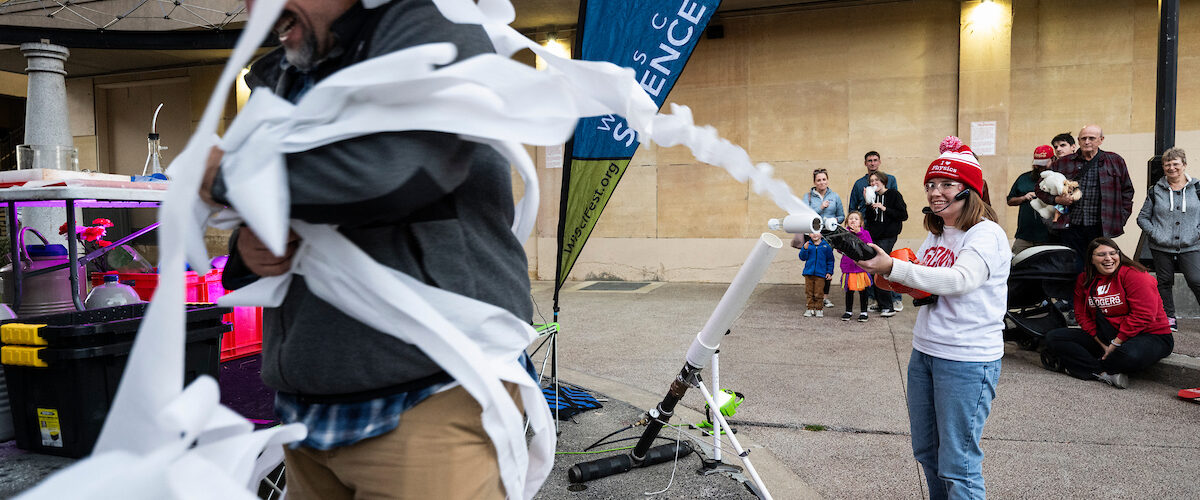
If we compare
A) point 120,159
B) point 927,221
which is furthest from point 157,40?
point 927,221

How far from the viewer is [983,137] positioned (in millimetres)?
10625

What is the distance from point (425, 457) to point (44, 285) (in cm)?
393

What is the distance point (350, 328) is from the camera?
1.26 metres

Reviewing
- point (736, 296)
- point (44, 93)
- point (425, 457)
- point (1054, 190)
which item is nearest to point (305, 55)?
point (425, 457)

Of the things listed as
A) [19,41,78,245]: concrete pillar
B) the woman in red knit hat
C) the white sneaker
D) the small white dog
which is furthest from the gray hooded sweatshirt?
[19,41,78,245]: concrete pillar

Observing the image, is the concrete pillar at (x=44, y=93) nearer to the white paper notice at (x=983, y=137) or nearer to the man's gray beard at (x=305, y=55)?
the man's gray beard at (x=305, y=55)

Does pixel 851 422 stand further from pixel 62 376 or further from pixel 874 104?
pixel 874 104

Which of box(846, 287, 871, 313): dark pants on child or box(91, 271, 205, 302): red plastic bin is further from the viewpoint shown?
box(846, 287, 871, 313): dark pants on child

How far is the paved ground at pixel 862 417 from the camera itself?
12.0ft

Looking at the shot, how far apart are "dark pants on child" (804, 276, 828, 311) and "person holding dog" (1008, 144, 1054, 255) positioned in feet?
6.45

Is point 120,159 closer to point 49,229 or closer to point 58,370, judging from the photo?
point 49,229

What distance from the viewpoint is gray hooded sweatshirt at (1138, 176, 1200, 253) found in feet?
23.5

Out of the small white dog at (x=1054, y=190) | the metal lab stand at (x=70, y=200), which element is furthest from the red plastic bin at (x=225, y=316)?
the small white dog at (x=1054, y=190)

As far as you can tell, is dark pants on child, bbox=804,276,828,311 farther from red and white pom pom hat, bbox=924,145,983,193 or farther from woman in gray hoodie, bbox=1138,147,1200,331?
red and white pom pom hat, bbox=924,145,983,193
